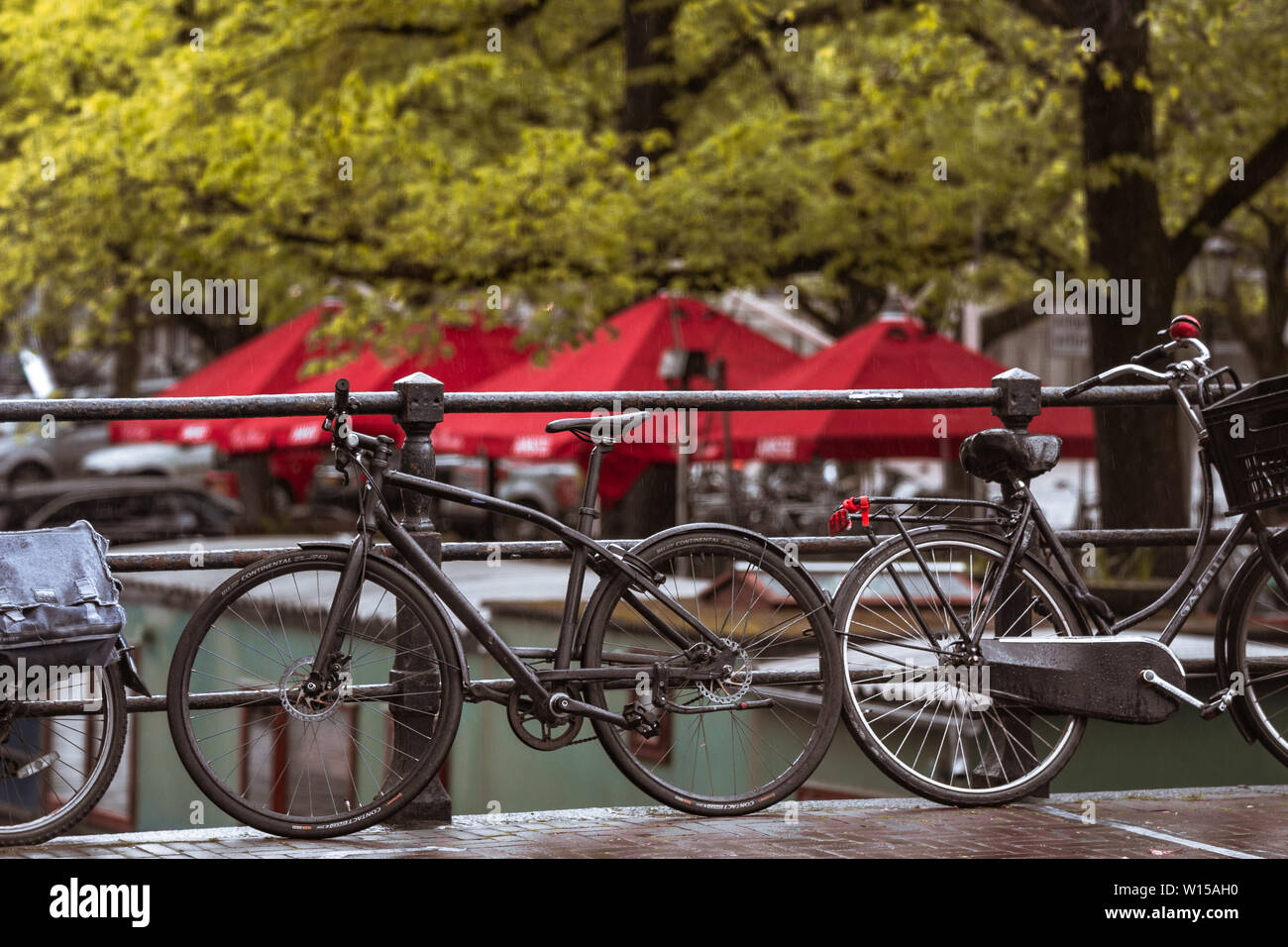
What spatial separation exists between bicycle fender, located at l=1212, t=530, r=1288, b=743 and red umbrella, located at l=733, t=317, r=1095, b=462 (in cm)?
874

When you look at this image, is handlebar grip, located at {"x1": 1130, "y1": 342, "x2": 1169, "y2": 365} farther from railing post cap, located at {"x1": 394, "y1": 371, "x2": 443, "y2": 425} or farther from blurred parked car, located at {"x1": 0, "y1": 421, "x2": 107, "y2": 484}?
blurred parked car, located at {"x1": 0, "y1": 421, "x2": 107, "y2": 484}

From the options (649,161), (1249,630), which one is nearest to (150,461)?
(649,161)

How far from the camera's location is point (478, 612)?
480 cm

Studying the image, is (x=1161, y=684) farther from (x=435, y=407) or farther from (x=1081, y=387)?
(x=435, y=407)

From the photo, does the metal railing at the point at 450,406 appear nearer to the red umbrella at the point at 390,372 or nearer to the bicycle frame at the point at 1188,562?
the bicycle frame at the point at 1188,562

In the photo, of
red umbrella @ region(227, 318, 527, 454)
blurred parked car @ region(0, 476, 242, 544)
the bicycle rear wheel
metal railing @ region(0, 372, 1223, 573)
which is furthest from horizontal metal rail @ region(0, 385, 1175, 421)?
blurred parked car @ region(0, 476, 242, 544)

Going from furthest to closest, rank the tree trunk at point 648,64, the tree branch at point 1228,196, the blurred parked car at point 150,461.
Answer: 1. the blurred parked car at point 150,461
2. the tree trunk at point 648,64
3. the tree branch at point 1228,196

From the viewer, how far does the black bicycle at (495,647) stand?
461 cm

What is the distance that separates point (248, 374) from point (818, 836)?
1592cm

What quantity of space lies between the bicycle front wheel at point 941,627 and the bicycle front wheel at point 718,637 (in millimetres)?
133

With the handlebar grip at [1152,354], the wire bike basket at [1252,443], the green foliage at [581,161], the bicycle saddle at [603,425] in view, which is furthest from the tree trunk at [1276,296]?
the bicycle saddle at [603,425]
